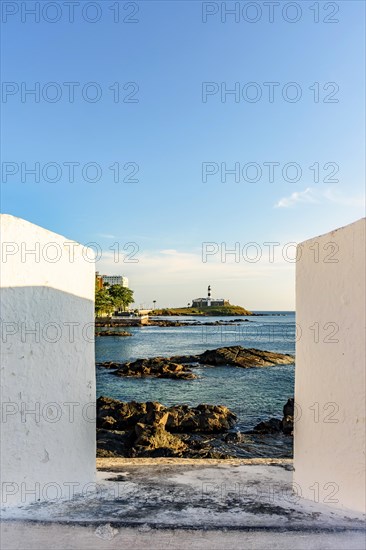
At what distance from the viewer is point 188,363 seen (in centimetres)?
3459

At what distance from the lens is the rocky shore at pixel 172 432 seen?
34.1 feet

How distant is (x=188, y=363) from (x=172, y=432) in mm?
21558

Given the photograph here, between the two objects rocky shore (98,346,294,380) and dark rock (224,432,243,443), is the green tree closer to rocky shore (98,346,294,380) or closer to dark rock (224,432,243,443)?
rocky shore (98,346,294,380)

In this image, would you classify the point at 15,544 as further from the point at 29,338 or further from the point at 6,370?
the point at 29,338

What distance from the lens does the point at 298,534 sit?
2.89 metres

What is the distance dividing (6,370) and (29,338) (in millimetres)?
256

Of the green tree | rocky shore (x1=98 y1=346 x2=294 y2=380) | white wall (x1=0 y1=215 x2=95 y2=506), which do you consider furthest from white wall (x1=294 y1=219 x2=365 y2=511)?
the green tree

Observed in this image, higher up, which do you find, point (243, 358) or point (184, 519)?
point (184, 519)

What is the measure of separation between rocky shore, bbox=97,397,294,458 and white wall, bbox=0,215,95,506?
6.63m

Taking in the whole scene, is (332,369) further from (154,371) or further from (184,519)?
(154,371)

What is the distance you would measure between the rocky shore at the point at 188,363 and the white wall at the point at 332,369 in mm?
23746

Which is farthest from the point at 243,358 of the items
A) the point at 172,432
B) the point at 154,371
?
the point at 172,432

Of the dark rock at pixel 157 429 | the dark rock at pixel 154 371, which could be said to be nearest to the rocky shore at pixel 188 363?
the dark rock at pixel 154 371

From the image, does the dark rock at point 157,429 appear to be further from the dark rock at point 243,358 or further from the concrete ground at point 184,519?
the dark rock at point 243,358
